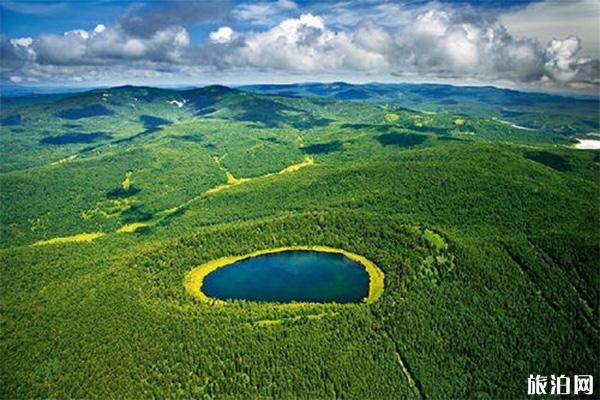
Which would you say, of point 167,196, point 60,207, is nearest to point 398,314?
point 167,196

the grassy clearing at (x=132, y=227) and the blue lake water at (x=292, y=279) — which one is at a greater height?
the blue lake water at (x=292, y=279)

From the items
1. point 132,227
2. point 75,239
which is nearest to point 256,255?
point 132,227

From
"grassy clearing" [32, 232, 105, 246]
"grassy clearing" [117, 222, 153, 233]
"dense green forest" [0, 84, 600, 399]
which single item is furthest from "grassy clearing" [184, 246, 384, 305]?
"grassy clearing" [32, 232, 105, 246]

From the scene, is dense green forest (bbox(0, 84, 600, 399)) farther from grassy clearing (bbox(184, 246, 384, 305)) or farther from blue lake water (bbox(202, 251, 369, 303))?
blue lake water (bbox(202, 251, 369, 303))

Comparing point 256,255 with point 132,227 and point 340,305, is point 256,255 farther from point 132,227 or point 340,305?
point 132,227

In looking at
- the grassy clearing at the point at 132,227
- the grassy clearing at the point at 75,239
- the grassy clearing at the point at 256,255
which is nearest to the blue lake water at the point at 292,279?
the grassy clearing at the point at 256,255

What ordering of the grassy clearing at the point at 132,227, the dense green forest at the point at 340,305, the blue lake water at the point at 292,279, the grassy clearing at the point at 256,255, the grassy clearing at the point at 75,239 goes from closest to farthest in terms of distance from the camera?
1. the dense green forest at the point at 340,305
2. the grassy clearing at the point at 256,255
3. the blue lake water at the point at 292,279
4. the grassy clearing at the point at 75,239
5. the grassy clearing at the point at 132,227

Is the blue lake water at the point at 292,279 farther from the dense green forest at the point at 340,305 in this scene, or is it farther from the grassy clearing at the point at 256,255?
the dense green forest at the point at 340,305

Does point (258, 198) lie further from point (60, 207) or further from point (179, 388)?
point (179, 388)
